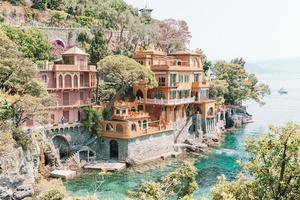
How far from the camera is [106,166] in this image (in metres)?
40.5

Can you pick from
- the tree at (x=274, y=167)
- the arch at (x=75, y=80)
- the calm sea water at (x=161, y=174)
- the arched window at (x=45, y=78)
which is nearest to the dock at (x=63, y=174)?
the calm sea water at (x=161, y=174)

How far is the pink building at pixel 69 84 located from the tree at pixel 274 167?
26.7m

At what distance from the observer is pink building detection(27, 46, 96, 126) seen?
4181 centimetres

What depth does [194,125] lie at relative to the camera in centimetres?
5497

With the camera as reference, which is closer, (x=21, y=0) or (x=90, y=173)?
(x=90, y=173)

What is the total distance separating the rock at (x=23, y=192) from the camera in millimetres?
30188

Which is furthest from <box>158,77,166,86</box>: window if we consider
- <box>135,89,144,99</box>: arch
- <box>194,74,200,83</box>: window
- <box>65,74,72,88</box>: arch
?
<box>65,74,72,88</box>: arch

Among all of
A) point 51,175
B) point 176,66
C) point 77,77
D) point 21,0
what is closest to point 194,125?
point 176,66

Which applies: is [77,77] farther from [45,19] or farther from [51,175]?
[45,19]

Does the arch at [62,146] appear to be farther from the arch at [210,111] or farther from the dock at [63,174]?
the arch at [210,111]

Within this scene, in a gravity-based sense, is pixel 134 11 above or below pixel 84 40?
above

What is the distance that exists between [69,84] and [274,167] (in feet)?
99.6

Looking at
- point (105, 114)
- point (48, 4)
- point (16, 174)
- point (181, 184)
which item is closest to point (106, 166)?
point (105, 114)

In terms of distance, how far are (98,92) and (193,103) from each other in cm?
1307
